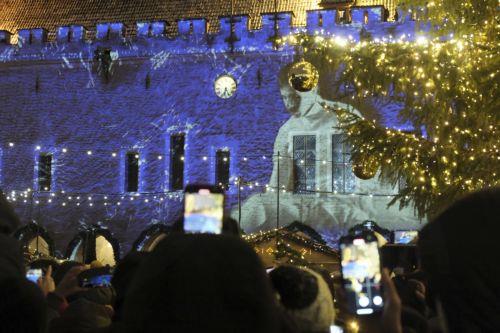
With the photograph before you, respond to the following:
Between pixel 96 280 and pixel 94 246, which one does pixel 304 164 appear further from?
pixel 96 280

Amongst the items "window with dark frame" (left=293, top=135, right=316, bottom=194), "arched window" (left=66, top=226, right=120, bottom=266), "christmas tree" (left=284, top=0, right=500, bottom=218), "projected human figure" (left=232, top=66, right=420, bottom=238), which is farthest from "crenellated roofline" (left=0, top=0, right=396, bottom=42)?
"christmas tree" (left=284, top=0, right=500, bottom=218)

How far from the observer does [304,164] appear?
20.5 meters

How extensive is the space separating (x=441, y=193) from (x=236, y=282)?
27.4 ft

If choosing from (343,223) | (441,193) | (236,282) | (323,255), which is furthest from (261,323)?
(343,223)

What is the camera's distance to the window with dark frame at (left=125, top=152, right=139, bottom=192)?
21719 mm

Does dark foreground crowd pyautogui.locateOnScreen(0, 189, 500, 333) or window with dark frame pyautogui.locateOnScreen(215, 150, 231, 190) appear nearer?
dark foreground crowd pyautogui.locateOnScreen(0, 189, 500, 333)

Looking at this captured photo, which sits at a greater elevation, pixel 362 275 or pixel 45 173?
pixel 45 173

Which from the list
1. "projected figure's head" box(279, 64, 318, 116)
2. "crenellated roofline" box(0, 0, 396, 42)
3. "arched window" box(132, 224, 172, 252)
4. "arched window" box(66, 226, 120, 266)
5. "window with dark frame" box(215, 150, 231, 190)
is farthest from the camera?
"crenellated roofline" box(0, 0, 396, 42)

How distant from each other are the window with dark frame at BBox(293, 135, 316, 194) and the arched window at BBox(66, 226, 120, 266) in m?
6.00

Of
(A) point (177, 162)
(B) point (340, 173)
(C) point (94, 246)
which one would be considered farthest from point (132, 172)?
(B) point (340, 173)

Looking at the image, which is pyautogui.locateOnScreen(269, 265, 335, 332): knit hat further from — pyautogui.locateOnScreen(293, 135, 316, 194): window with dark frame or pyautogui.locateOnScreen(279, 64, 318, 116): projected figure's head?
pyautogui.locateOnScreen(279, 64, 318, 116): projected figure's head

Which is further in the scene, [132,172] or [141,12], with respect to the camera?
[141,12]

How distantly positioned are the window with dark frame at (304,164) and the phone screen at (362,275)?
1644 cm

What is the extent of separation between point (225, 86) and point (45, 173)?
6.57 metres
